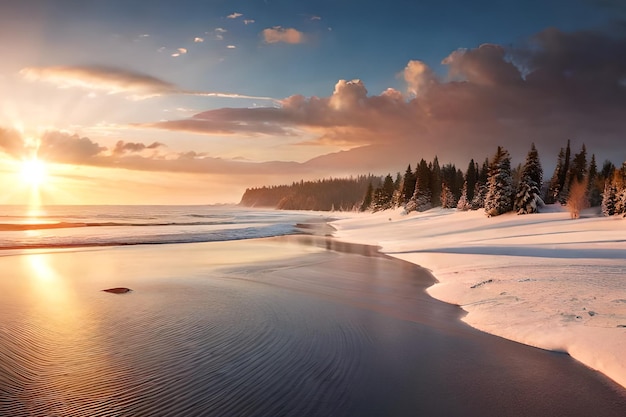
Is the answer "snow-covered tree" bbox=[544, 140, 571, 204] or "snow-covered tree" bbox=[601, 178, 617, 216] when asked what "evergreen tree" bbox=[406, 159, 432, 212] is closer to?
"snow-covered tree" bbox=[544, 140, 571, 204]

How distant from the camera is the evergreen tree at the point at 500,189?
54.8 metres

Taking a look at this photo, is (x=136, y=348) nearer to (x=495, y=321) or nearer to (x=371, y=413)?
(x=371, y=413)

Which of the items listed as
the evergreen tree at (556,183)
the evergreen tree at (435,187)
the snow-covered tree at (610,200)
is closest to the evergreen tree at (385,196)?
the evergreen tree at (435,187)

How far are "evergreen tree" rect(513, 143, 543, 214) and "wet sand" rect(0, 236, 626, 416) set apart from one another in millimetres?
43778

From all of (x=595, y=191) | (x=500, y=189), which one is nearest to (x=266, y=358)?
(x=500, y=189)

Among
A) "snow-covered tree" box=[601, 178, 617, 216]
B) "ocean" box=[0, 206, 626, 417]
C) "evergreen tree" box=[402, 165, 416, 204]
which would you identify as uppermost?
"evergreen tree" box=[402, 165, 416, 204]

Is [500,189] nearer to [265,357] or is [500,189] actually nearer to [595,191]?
[595,191]

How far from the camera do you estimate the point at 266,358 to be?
8.90 metres

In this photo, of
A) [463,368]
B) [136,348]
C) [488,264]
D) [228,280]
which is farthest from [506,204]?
[136,348]

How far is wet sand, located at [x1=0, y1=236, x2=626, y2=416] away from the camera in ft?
22.2

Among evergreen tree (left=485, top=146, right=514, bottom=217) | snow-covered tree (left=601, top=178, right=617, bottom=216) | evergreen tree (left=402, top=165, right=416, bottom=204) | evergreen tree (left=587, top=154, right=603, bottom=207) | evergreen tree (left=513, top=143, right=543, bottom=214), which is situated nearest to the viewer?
snow-covered tree (left=601, top=178, right=617, bottom=216)

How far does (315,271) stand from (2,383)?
16.0m

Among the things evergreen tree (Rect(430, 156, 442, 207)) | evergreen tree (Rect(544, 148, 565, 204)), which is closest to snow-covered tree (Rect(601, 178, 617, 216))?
evergreen tree (Rect(544, 148, 565, 204))

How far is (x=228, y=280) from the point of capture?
1886 centimetres
